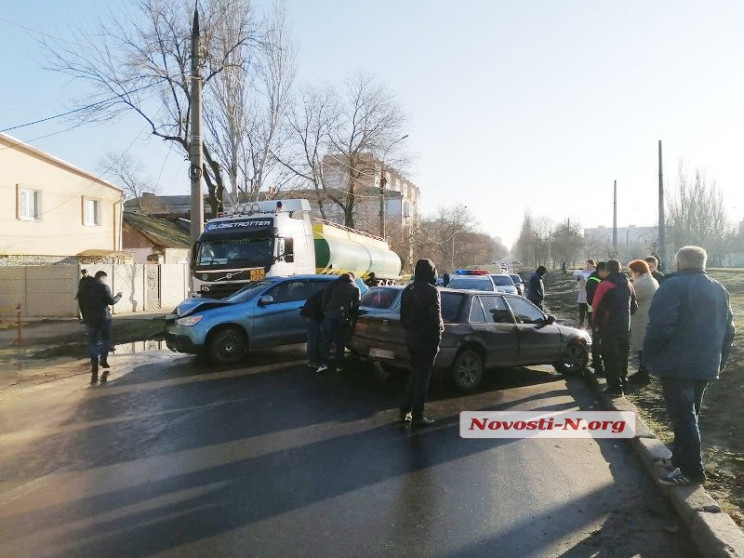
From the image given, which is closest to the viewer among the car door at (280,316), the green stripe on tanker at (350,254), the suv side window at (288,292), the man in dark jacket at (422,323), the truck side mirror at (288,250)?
the man in dark jacket at (422,323)

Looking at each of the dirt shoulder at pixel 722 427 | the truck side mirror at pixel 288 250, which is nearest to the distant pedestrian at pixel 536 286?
the dirt shoulder at pixel 722 427

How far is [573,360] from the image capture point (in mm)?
9562

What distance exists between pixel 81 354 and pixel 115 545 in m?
9.85

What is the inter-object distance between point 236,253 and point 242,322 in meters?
3.97

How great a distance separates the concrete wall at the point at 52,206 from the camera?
2142 centimetres

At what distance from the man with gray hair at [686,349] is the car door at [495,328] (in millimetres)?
3743

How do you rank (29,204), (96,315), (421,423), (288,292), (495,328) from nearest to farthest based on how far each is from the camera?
(421,423)
(495,328)
(96,315)
(288,292)
(29,204)

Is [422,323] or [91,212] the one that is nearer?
[422,323]

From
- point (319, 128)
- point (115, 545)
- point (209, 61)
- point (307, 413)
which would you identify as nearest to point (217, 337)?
point (307, 413)

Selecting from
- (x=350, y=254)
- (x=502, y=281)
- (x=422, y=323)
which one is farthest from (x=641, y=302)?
(x=502, y=281)

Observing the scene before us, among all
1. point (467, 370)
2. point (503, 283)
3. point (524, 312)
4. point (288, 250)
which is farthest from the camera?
point (503, 283)

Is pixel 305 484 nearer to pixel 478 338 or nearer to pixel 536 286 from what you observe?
pixel 478 338

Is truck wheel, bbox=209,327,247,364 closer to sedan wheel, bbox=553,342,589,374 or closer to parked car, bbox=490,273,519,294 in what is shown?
sedan wheel, bbox=553,342,589,374

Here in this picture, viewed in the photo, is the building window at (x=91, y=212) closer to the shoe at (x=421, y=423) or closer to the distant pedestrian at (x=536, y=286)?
the distant pedestrian at (x=536, y=286)
